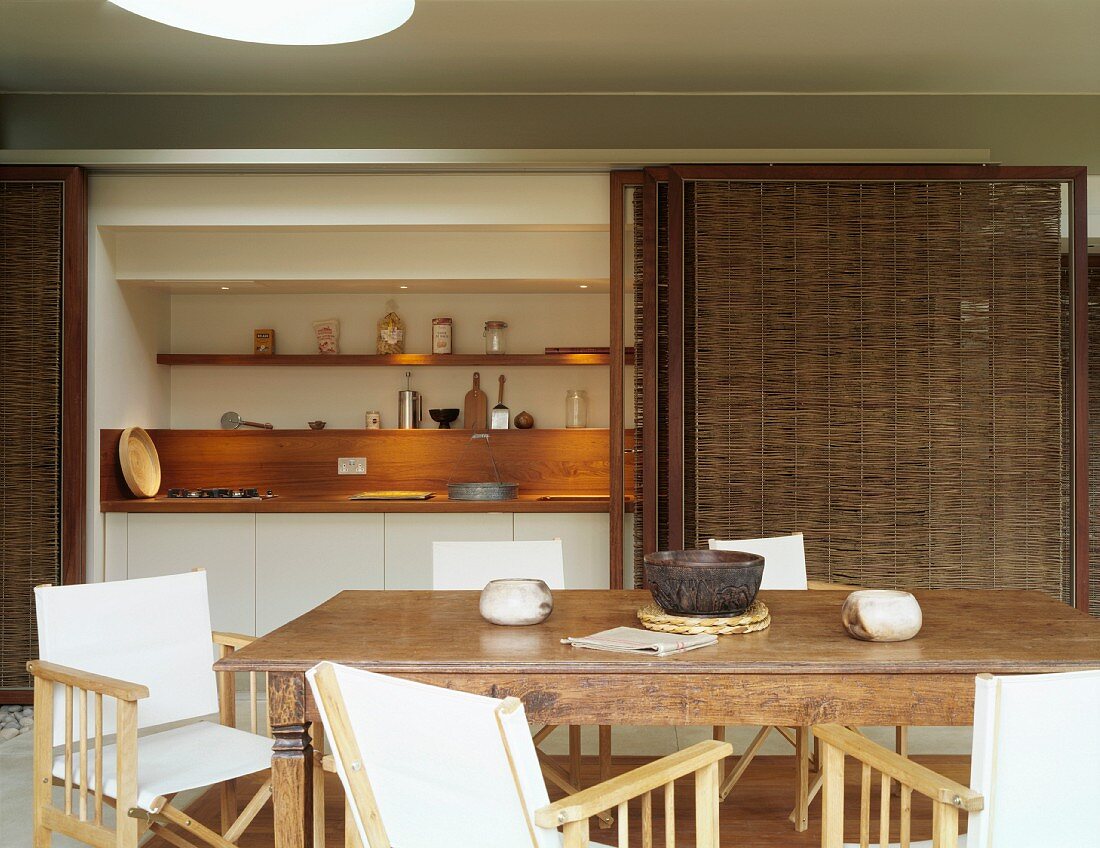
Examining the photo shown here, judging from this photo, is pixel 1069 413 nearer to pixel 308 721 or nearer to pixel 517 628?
pixel 517 628

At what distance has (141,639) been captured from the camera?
2.63m

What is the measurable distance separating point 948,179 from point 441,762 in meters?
3.86

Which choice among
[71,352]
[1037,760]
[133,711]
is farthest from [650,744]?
[71,352]

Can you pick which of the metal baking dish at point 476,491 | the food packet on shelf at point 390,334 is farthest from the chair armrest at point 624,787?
the food packet on shelf at point 390,334

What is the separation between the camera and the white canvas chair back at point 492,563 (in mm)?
3207

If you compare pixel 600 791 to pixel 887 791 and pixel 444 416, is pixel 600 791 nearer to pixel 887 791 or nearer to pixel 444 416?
pixel 887 791

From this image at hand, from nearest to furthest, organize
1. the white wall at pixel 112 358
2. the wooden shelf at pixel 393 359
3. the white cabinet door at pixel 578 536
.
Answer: the white wall at pixel 112 358 → the white cabinet door at pixel 578 536 → the wooden shelf at pixel 393 359

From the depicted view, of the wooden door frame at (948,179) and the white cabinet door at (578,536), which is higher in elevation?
the wooden door frame at (948,179)

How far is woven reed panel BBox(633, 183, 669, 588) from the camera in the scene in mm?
4469

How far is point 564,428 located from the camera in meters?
5.59

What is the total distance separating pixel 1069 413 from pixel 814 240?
1430 millimetres

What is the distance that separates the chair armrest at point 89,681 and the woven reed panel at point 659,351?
2713 millimetres

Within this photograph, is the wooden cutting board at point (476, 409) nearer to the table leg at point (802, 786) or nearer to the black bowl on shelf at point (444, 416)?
the black bowl on shelf at point (444, 416)

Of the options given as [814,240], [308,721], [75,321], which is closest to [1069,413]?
[814,240]
